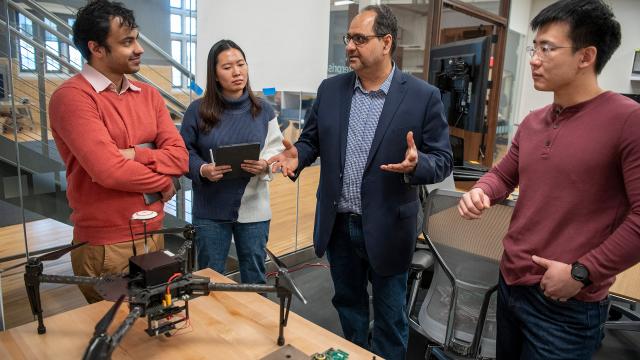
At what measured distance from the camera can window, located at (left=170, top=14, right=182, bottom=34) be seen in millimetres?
2584

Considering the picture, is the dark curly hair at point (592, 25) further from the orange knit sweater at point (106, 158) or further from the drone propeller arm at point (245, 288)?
the orange knit sweater at point (106, 158)

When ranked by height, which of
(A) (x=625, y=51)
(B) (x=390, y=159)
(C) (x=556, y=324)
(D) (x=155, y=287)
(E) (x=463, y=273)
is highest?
(A) (x=625, y=51)

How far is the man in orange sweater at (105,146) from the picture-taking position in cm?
138

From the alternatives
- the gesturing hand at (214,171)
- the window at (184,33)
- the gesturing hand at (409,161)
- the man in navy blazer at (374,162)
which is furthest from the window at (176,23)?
the gesturing hand at (409,161)

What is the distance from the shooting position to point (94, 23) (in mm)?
1458

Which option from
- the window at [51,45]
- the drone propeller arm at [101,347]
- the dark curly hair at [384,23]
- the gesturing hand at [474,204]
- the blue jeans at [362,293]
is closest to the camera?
the drone propeller arm at [101,347]

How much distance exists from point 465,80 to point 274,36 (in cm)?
116

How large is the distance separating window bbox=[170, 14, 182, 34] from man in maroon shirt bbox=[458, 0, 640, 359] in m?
2.12

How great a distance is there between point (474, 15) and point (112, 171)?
419 centimetres

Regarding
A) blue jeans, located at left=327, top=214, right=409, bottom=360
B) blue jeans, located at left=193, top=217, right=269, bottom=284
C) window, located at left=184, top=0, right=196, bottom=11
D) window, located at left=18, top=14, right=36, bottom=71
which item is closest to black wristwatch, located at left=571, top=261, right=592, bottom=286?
blue jeans, located at left=327, top=214, right=409, bottom=360

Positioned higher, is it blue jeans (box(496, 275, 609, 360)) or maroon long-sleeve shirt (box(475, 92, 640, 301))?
maroon long-sleeve shirt (box(475, 92, 640, 301))

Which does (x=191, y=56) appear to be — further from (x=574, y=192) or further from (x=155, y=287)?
(x=574, y=192)

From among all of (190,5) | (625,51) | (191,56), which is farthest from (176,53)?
(625,51)

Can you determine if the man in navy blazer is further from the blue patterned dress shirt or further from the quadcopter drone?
the quadcopter drone
